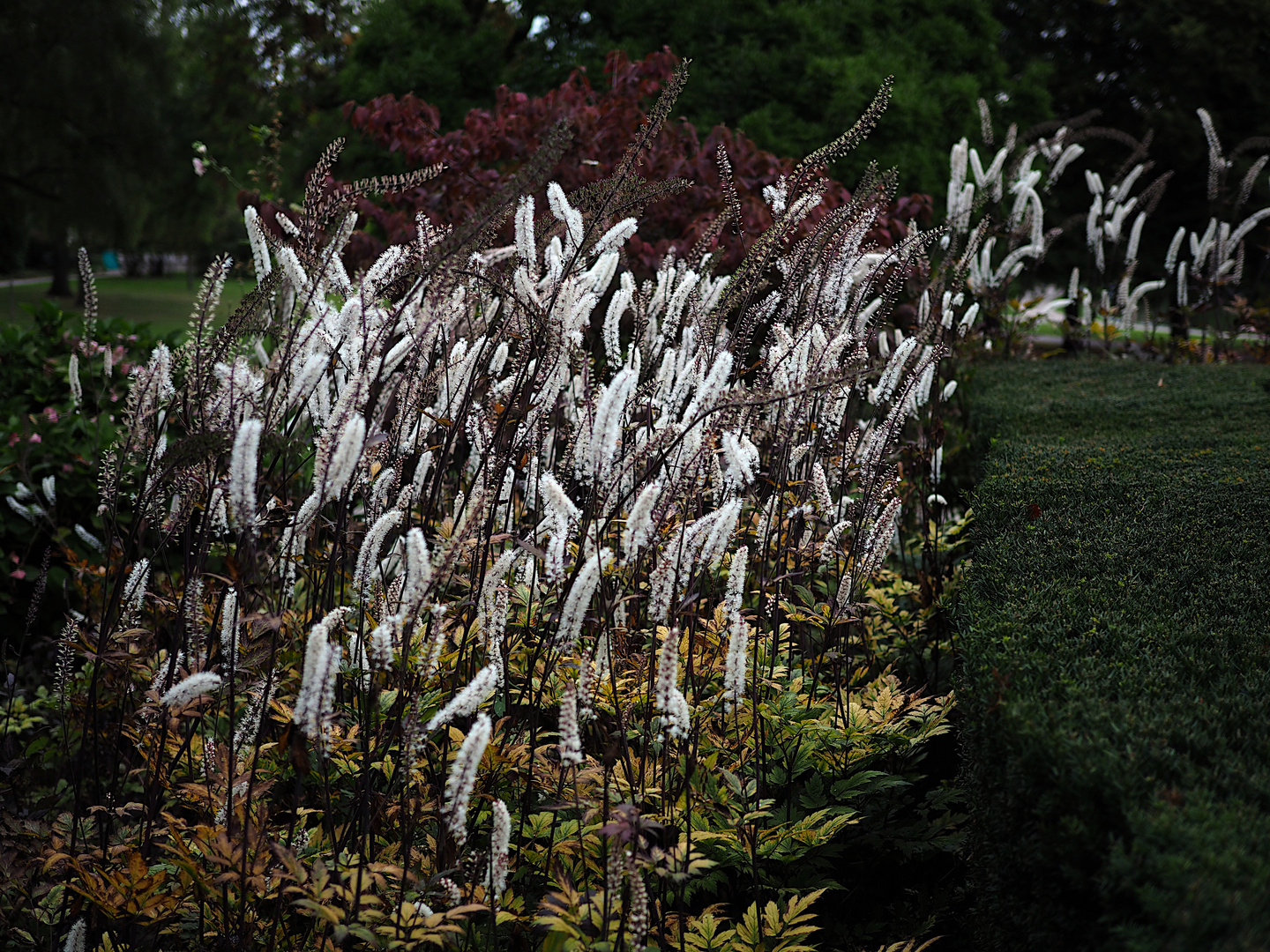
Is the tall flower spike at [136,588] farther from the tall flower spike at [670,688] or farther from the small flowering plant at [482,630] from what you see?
the tall flower spike at [670,688]

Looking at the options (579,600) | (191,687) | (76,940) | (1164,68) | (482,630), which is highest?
(1164,68)

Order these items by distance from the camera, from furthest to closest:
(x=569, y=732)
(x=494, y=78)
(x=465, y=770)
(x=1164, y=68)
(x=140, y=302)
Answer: (x=140, y=302), (x=1164, y=68), (x=494, y=78), (x=569, y=732), (x=465, y=770)

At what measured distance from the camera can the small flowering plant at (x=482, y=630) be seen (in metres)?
1.85

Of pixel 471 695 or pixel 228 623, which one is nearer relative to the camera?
pixel 471 695

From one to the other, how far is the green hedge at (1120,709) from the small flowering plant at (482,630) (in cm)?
47

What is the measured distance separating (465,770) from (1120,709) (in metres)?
1.36

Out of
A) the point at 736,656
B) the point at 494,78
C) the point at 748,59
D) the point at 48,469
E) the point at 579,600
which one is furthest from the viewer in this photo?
the point at 494,78

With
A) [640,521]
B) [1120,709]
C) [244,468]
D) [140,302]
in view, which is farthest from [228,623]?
[140,302]

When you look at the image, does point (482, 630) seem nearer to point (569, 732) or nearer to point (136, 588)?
point (569, 732)

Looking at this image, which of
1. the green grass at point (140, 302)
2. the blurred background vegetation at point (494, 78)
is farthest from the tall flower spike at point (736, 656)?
the green grass at point (140, 302)

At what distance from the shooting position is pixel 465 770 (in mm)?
1550

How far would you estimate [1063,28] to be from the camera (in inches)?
1072

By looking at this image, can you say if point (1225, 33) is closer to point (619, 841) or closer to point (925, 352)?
point (925, 352)

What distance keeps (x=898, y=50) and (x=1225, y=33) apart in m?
17.8
